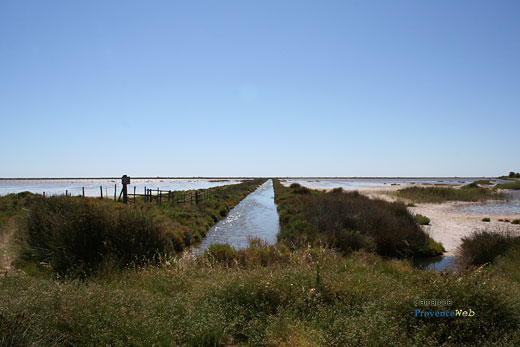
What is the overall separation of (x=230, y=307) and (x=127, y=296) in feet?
5.22

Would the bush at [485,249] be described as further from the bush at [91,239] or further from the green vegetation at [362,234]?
the bush at [91,239]

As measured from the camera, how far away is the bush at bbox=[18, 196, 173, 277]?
8.32 metres

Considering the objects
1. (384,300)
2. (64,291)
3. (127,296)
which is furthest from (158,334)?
(384,300)

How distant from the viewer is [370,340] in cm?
380

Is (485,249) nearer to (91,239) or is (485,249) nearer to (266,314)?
(266,314)

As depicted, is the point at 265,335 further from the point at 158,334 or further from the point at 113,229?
the point at 113,229

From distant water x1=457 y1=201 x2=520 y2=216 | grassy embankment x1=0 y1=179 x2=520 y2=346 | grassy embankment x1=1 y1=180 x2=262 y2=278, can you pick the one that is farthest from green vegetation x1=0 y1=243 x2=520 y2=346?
distant water x1=457 y1=201 x2=520 y2=216

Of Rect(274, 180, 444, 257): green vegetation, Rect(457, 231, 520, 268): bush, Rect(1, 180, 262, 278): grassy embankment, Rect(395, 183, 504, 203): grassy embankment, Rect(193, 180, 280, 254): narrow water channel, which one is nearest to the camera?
Rect(1, 180, 262, 278): grassy embankment

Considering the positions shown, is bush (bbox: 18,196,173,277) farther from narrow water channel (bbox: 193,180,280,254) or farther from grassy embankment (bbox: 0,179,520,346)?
narrow water channel (bbox: 193,180,280,254)

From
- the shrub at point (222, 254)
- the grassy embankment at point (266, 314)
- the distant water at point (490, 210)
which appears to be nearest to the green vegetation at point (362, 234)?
the shrub at point (222, 254)

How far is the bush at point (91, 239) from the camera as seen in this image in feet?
27.3

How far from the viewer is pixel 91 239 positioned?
884 cm

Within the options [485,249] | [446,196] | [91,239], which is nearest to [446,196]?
[446,196]

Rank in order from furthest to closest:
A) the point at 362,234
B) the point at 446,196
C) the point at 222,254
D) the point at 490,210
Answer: the point at 446,196, the point at 490,210, the point at 362,234, the point at 222,254
